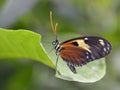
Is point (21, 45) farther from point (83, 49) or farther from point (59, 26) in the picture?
point (59, 26)

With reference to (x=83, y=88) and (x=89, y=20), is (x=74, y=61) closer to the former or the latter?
(x=83, y=88)

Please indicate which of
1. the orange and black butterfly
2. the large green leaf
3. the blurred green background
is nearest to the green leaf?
the large green leaf

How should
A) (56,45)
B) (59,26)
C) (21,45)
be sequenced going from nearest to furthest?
(21,45) < (56,45) < (59,26)

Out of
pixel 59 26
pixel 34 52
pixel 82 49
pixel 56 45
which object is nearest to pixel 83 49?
pixel 82 49

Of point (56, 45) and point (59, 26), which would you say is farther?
point (59, 26)

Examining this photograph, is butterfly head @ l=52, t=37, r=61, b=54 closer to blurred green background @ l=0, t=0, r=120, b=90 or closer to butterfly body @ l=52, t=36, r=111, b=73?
butterfly body @ l=52, t=36, r=111, b=73

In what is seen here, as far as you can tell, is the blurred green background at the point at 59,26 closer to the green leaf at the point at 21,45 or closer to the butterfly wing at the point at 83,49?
the butterfly wing at the point at 83,49

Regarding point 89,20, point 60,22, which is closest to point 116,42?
point 89,20
